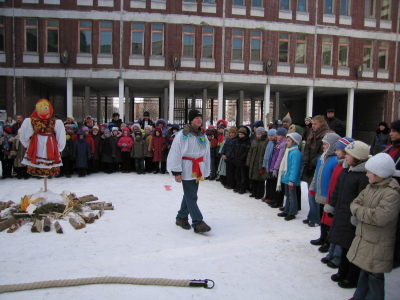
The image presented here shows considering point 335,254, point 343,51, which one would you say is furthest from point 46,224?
point 343,51

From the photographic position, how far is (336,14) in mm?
21078

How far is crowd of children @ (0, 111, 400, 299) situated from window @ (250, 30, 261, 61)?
9.16 metres

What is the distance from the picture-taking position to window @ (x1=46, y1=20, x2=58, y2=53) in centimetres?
1812

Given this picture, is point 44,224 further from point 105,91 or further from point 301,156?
point 105,91

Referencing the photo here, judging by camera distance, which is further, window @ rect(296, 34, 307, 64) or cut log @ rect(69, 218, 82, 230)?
window @ rect(296, 34, 307, 64)

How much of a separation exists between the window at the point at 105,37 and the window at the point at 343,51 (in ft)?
51.9

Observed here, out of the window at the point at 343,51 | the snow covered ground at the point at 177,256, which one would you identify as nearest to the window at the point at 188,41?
the window at the point at 343,51

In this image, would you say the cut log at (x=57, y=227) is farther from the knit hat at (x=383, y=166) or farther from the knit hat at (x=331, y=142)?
the knit hat at (x=383, y=166)

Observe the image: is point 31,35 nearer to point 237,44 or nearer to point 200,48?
point 200,48

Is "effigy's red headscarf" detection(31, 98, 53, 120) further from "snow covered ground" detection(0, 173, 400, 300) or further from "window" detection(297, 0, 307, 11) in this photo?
"window" detection(297, 0, 307, 11)

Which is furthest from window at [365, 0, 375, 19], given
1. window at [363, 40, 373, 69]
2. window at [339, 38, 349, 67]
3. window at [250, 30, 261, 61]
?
window at [250, 30, 261, 61]

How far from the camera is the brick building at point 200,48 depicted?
1812 centimetres

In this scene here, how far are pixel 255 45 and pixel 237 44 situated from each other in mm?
1257

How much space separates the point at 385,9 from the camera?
22.0 m
